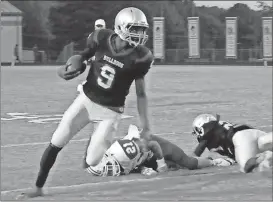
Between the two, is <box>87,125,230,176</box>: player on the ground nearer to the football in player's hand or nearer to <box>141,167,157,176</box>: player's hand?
<box>141,167,157,176</box>: player's hand

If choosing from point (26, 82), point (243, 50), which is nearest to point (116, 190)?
point (26, 82)

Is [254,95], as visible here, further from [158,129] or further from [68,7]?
[158,129]

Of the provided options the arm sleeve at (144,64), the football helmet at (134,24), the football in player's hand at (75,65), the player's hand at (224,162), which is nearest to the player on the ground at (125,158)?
the player's hand at (224,162)

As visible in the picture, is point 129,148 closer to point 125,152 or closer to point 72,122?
point 125,152

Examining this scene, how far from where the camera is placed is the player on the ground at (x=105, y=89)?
430 cm

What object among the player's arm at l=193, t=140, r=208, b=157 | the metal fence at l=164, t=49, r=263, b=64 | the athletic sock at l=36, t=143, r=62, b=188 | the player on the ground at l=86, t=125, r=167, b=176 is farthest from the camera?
the metal fence at l=164, t=49, r=263, b=64

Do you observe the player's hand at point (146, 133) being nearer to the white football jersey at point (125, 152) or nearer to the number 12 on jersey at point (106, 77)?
the number 12 on jersey at point (106, 77)

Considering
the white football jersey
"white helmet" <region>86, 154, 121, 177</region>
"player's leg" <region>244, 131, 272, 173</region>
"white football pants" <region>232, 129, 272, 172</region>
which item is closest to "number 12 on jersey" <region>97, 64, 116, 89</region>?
"white football pants" <region>232, 129, 272, 172</region>

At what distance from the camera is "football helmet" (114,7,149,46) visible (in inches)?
150

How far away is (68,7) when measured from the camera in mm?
15180

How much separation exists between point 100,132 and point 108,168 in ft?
5.00

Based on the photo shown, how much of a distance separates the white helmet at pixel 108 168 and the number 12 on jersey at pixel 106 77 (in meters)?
Answer: 1.58

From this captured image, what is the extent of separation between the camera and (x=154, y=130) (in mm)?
10352

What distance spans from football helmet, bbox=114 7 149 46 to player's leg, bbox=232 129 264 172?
0.80m
